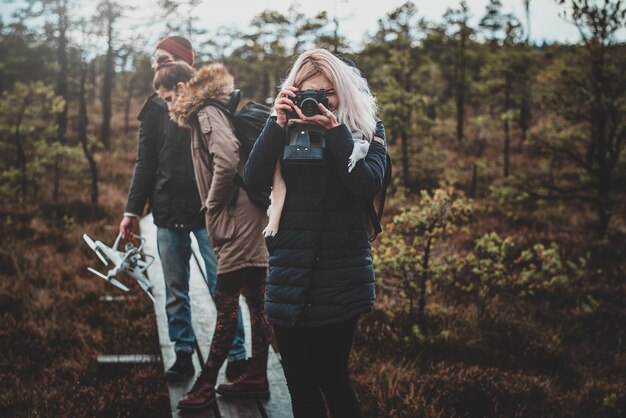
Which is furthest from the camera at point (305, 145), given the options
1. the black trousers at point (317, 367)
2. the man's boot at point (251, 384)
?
the man's boot at point (251, 384)

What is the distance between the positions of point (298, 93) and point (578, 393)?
4.04 meters

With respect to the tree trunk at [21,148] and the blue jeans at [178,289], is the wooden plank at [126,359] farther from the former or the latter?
the tree trunk at [21,148]

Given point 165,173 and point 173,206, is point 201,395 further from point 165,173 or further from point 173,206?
point 165,173

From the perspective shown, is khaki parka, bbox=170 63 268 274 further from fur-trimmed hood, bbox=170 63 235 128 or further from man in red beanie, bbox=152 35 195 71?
man in red beanie, bbox=152 35 195 71

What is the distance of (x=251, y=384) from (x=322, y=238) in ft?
5.22

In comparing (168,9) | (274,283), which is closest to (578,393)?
(274,283)

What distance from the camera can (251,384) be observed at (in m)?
3.31

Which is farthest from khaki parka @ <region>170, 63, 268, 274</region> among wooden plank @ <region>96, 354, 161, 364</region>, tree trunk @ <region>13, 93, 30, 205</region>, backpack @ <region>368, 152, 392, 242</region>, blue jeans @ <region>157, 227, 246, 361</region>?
tree trunk @ <region>13, 93, 30, 205</region>

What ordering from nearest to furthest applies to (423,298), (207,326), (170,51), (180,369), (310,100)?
(310,100) < (180,369) < (170,51) < (207,326) < (423,298)

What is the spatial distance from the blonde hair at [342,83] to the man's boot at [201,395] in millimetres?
1868

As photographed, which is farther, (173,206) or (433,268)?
(433,268)

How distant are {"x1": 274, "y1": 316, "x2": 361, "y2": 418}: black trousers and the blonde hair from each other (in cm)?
87

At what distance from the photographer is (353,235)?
7.26 ft

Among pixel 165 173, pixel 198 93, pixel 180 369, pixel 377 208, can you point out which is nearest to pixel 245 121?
pixel 198 93
